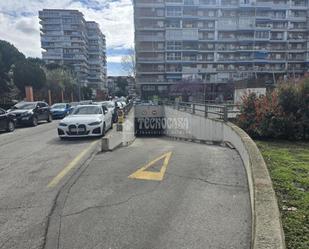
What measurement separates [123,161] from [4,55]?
47.6 metres

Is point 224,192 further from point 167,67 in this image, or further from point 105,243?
point 167,67

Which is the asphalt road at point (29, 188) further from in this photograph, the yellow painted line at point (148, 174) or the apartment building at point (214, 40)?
the apartment building at point (214, 40)

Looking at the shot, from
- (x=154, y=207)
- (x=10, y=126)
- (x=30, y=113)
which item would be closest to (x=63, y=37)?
(x=30, y=113)

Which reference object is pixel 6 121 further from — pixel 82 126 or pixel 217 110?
pixel 217 110

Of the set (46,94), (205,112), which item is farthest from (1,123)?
(46,94)

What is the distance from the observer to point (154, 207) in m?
4.40

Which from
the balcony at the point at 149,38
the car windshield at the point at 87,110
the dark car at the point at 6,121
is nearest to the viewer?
the car windshield at the point at 87,110

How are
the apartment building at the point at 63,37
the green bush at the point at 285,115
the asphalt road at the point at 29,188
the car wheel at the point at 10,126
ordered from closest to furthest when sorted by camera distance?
the asphalt road at the point at 29,188 → the green bush at the point at 285,115 → the car wheel at the point at 10,126 → the apartment building at the point at 63,37

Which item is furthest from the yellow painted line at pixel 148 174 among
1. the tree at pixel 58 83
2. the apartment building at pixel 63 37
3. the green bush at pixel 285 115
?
the apartment building at pixel 63 37

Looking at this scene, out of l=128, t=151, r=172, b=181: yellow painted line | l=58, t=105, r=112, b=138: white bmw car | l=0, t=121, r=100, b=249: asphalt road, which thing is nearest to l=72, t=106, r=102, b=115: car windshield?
l=58, t=105, r=112, b=138: white bmw car

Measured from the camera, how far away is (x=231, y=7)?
73.2 m

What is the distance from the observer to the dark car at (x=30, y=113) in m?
18.7

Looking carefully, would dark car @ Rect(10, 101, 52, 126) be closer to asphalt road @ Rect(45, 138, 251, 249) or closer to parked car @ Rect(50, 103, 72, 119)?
parked car @ Rect(50, 103, 72, 119)

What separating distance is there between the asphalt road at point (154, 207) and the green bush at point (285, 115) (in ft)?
11.9
